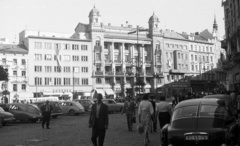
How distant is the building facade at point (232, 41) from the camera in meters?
42.2

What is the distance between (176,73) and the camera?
3930 inches

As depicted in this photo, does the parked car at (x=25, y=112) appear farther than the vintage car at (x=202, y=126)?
Yes

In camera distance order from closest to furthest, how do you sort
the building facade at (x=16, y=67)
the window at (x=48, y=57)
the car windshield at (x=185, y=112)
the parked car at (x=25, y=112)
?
the car windshield at (x=185, y=112), the parked car at (x=25, y=112), the building facade at (x=16, y=67), the window at (x=48, y=57)

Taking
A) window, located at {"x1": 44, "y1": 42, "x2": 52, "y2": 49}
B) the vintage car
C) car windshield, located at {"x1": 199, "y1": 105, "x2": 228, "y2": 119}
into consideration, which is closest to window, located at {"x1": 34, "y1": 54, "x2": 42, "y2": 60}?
window, located at {"x1": 44, "y1": 42, "x2": 52, "y2": 49}

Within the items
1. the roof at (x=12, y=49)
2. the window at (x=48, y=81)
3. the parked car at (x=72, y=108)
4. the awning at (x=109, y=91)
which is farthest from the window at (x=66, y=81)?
the parked car at (x=72, y=108)

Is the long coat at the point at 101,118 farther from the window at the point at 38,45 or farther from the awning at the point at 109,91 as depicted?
the awning at the point at 109,91

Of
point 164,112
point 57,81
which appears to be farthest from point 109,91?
point 164,112

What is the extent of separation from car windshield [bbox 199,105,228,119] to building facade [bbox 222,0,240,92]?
30452mm

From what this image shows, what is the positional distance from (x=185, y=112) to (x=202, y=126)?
82 centimetres

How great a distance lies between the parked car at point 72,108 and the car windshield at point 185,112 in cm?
2837

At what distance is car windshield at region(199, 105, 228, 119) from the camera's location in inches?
370

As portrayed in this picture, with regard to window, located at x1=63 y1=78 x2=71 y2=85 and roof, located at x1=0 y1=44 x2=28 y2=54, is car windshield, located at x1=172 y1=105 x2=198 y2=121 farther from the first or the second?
window, located at x1=63 y1=78 x2=71 y2=85

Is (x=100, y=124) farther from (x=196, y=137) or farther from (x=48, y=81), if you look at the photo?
(x=48, y=81)

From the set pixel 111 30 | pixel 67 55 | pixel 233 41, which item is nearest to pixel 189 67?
pixel 111 30
